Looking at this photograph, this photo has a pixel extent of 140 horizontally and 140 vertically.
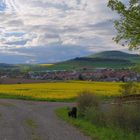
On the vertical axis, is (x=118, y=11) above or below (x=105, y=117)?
above

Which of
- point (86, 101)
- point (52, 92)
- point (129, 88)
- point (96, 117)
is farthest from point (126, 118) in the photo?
point (52, 92)

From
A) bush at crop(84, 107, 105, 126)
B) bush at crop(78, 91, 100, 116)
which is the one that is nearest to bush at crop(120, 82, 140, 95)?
bush at crop(78, 91, 100, 116)

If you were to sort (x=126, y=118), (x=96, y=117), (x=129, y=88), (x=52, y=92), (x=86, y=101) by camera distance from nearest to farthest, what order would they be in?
(x=126, y=118) < (x=96, y=117) < (x=86, y=101) < (x=129, y=88) < (x=52, y=92)

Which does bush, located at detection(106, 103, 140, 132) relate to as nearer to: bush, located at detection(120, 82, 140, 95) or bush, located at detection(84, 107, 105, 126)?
bush, located at detection(84, 107, 105, 126)

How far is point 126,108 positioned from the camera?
26.5 metres

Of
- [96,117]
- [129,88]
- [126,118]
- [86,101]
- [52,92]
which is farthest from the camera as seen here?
[52,92]

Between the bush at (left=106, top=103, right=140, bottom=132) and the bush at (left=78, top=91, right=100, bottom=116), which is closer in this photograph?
the bush at (left=106, top=103, right=140, bottom=132)

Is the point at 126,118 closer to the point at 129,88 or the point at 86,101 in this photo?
the point at 86,101

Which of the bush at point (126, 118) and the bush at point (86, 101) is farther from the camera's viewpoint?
the bush at point (86, 101)

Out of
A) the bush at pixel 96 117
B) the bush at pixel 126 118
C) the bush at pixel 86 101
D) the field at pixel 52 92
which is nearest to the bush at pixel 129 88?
the field at pixel 52 92

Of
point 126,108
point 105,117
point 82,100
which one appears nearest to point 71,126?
point 105,117

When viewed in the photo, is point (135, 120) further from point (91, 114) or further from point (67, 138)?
point (91, 114)

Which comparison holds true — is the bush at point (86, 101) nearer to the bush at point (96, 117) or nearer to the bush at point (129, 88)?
the bush at point (96, 117)

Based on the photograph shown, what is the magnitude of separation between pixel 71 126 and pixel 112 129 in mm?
4574
